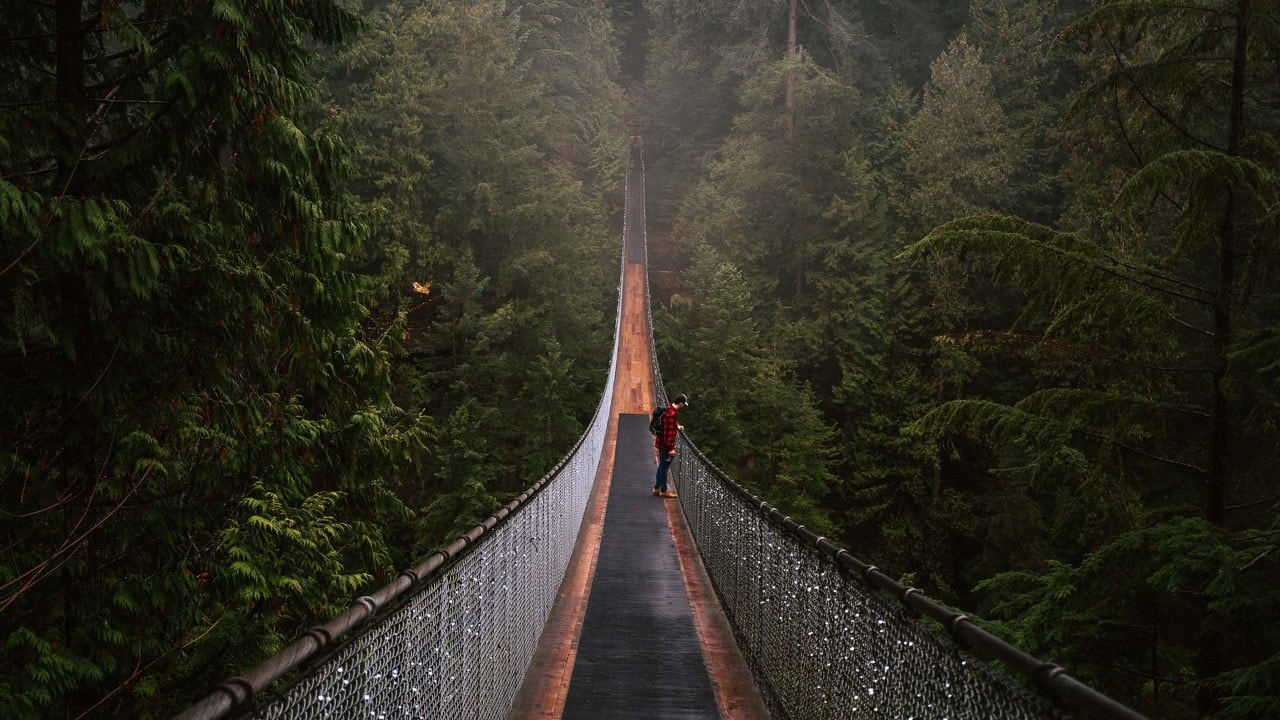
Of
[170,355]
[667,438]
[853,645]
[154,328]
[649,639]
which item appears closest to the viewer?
[853,645]

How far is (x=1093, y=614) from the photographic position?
6.34m

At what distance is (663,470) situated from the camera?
1326 cm

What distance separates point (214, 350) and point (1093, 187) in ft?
63.8

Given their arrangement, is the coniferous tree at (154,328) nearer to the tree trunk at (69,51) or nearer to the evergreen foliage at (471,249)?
the tree trunk at (69,51)

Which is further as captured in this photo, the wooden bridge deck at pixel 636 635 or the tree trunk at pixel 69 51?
the tree trunk at pixel 69 51

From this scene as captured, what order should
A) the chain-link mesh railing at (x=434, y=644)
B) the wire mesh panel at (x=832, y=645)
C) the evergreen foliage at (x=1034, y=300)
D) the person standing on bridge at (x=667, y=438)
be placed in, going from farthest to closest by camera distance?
the person standing on bridge at (x=667, y=438) → the evergreen foliage at (x=1034, y=300) → the wire mesh panel at (x=832, y=645) → the chain-link mesh railing at (x=434, y=644)

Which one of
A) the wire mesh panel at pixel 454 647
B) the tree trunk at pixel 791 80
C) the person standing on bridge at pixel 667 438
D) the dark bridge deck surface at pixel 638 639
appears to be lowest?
the dark bridge deck surface at pixel 638 639

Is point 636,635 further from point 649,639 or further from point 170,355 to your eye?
point 170,355

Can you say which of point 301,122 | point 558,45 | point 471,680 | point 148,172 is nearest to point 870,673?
point 471,680

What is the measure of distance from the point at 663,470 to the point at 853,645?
32.0ft

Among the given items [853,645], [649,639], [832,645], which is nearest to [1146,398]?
[649,639]

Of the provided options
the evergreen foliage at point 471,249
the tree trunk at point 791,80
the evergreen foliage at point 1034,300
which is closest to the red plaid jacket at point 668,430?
the evergreen foliage at point 1034,300

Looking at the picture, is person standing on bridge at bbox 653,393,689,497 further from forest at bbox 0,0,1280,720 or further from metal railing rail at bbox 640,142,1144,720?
metal railing rail at bbox 640,142,1144,720

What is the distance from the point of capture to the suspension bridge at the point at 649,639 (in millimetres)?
2199
